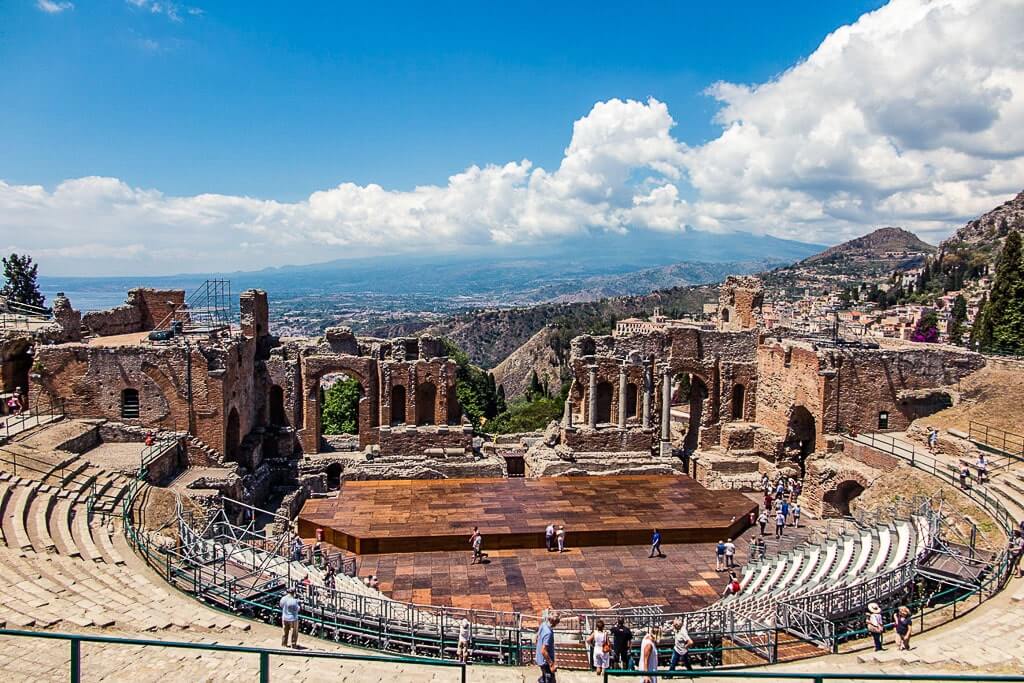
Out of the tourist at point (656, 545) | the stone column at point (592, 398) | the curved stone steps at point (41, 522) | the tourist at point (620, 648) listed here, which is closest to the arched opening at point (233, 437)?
the curved stone steps at point (41, 522)

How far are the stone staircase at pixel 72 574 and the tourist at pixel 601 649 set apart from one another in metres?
7.28

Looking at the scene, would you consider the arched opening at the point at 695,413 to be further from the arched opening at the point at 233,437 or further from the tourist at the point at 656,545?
the arched opening at the point at 233,437

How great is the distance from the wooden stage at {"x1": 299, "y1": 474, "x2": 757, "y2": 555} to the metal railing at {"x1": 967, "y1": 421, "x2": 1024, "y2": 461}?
28.6ft

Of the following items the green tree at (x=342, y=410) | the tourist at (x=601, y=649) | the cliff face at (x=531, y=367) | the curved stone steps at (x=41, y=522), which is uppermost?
the curved stone steps at (x=41, y=522)

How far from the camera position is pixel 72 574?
15.7 metres

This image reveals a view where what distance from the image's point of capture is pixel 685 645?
46.0 ft

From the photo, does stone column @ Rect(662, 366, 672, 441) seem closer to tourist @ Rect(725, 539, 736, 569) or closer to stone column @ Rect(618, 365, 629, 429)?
stone column @ Rect(618, 365, 629, 429)

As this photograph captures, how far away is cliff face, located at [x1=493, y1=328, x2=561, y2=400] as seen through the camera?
98188 mm

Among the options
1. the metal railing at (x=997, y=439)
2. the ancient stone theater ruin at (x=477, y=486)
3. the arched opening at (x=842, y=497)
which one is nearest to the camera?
the ancient stone theater ruin at (x=477, y=486)

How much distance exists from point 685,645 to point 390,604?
699cm

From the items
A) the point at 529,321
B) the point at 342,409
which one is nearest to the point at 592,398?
the point at 342,409

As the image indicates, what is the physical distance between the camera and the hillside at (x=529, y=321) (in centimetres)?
13962

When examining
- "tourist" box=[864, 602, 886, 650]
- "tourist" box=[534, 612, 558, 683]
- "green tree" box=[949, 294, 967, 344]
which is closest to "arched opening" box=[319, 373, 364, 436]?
"tourist" box=[534, 612, 558, 683]

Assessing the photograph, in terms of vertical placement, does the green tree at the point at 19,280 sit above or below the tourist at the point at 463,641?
above
